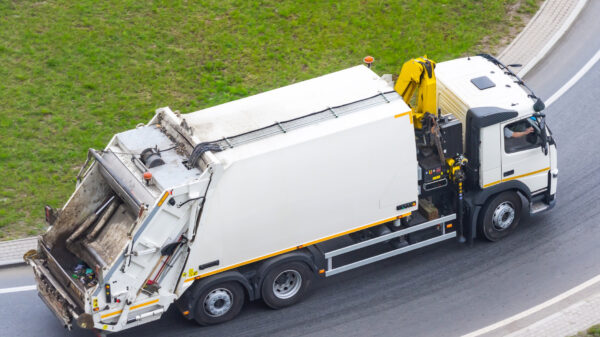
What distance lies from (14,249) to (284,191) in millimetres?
6022

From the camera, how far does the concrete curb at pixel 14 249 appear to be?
53.9ft

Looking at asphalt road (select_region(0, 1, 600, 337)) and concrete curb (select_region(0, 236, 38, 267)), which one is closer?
asphalt road (select_region(0, 1, 600, 337))

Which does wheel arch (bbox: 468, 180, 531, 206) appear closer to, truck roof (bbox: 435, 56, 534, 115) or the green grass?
truck roof (bbox: 435, 56, 534, 115)

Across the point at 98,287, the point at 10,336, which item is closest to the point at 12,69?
the point at 10,336

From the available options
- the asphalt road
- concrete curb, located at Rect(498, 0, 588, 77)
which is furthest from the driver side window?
concrete curb, located at Rect(498, 0, 588, 77)

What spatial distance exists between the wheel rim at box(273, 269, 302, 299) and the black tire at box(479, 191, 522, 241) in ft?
12.1

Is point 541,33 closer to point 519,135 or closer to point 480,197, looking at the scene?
point 519,135

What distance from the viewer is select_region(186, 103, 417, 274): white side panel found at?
13664mm

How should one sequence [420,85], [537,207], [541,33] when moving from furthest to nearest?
[541,33] → [537,207] → [420,85]

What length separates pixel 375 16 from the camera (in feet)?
75.3

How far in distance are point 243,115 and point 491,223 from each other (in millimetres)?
5136

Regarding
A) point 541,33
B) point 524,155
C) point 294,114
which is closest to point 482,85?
point 524,155

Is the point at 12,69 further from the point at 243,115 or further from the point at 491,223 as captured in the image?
the point at 491,223

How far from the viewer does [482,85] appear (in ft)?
51.7
